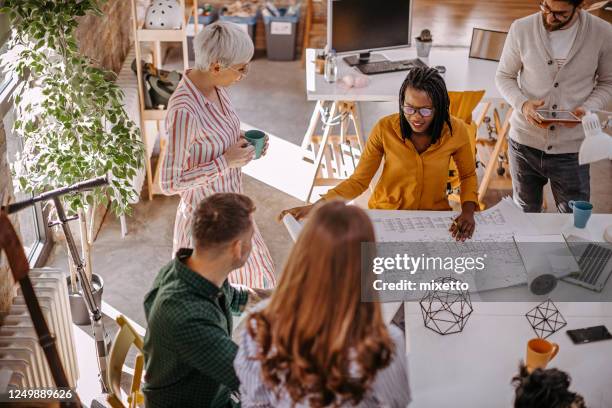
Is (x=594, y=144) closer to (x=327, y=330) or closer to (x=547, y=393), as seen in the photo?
(x=547, y=393)

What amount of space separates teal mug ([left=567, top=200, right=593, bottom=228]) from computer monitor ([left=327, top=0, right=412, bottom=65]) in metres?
2.15

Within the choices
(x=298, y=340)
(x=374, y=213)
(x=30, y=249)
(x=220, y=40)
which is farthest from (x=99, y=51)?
(x=298, y=340)

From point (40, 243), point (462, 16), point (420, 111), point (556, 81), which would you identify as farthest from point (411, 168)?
point (462, 16)

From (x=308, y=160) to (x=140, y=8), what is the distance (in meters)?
1.61

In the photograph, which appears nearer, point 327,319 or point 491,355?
point 327,319

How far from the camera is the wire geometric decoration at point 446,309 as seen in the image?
7.53 ft

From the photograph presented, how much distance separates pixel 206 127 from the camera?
270 centimetres

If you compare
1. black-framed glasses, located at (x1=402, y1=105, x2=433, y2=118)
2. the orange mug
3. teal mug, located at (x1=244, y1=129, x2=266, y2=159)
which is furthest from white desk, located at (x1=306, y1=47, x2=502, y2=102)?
the orange mug

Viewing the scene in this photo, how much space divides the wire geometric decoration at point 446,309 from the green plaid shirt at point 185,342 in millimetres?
688

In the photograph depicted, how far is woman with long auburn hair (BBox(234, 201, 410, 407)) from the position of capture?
58.4 inches

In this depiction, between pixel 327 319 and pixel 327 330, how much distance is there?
1.0 inches

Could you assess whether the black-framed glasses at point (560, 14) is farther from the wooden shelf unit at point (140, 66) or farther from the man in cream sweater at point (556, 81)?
the wooden shelf unit at point (140, 66)

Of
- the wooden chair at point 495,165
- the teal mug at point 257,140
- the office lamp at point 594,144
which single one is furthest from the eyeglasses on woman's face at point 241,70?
the wooden chair at point 495,165

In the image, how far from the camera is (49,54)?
352 cm
